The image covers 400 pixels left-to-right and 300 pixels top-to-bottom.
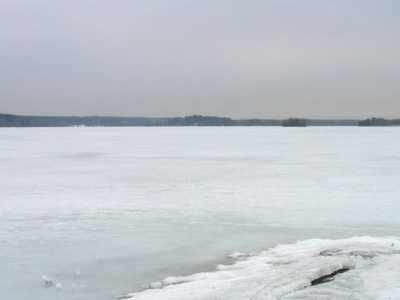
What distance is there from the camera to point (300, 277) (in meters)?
5.38

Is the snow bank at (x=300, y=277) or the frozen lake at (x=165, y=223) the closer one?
the snow bank at (x=300, y=277)

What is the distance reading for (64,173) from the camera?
53.3 ft

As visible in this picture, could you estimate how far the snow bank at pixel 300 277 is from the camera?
4941mm

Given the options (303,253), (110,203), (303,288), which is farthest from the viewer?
(110,203)

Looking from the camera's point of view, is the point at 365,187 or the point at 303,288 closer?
the point at 303,288

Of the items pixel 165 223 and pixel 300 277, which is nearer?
pixel 300 277

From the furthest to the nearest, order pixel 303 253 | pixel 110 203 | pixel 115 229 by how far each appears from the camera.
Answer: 1. pixel 110 203
2. pixel 115 229
3. pixel 303 253

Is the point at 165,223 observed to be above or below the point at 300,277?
below

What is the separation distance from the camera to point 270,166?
18266mm

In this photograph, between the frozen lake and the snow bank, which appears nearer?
the snow bank

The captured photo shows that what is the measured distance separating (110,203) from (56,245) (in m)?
3.33

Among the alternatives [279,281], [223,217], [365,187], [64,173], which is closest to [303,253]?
[279,281]

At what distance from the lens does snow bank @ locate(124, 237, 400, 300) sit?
16.2ft

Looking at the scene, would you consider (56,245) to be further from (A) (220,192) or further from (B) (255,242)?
(A) (220,192)
